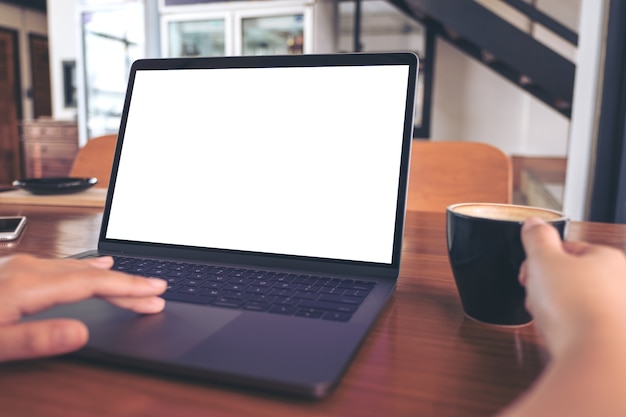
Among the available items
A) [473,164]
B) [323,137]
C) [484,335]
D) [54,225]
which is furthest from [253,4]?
[484,335]

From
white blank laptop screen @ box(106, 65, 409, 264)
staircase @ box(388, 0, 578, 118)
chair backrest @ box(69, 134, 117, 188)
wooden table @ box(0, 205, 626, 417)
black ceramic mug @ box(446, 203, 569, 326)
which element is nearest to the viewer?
wooden table @ box(0, 205, 626, 417)

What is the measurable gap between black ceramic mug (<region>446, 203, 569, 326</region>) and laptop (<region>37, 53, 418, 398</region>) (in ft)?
0.21

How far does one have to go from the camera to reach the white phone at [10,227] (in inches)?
24.8

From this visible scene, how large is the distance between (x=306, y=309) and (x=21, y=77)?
595cm

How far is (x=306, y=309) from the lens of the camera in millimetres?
350

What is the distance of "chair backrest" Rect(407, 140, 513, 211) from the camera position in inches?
39.4

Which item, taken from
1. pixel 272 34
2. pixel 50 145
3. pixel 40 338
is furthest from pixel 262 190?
pixel 50 145

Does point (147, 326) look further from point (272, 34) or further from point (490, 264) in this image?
point (272, 34)

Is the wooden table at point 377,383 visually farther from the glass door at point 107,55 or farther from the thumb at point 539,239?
the glass door at point 107,55

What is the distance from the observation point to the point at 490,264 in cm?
35

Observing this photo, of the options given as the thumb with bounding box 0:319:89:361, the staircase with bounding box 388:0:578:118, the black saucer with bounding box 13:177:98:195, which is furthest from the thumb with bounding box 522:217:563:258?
the staircase with bounding box 388:0:578:118

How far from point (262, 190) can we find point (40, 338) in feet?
0.85

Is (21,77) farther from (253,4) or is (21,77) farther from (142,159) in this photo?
(142,159)

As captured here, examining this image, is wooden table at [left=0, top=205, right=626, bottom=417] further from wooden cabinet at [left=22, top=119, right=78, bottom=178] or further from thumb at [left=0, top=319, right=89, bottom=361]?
wooden cabinet at [left=22, top=119, right=78, bottom=178]
